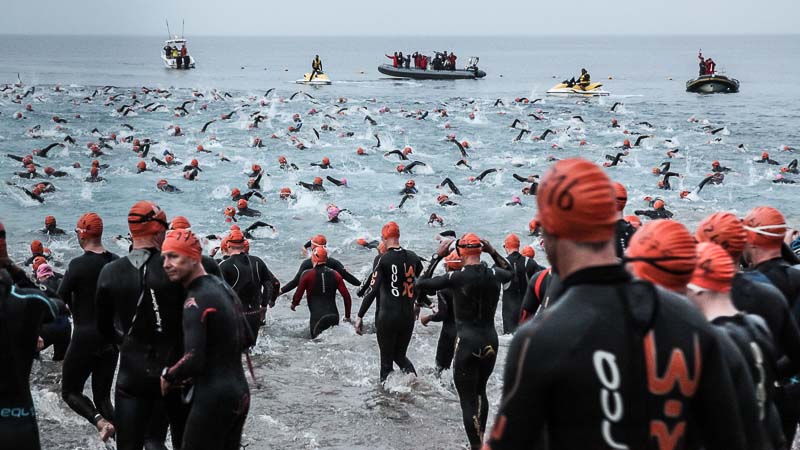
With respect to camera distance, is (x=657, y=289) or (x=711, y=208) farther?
(x=711, y=208)

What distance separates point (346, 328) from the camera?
11.7 metres

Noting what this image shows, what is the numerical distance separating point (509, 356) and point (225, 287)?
8.94 ft

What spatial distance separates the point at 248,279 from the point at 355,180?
17.7 metres

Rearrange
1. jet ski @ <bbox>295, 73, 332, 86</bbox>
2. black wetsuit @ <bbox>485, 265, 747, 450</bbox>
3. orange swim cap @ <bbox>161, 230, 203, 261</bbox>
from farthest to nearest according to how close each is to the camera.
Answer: jet ski @ <bbox>295, 73, 332, 86</bbox> → orange swim cap @ <bbox>161, 230, 203, 261</bbox> → black wetsuit @ <bbox>485, 265, 747, 450</bbox>

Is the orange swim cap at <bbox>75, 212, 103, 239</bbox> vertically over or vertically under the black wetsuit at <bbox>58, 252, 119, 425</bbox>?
over

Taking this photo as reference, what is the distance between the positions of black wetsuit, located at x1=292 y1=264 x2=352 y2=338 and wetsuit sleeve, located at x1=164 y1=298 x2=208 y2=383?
652 centimetres

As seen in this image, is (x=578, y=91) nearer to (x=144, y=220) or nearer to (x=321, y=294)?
(x=321, y=294)

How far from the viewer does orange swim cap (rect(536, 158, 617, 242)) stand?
2.38m

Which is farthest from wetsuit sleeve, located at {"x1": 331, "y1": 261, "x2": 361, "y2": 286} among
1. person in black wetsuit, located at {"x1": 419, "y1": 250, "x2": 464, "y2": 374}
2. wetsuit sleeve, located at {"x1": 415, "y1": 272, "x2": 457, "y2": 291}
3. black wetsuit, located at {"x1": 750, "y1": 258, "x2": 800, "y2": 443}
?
black wetsuit, located at {"x1": 750, "y1": 258, "x2": 800, "y2": 443}

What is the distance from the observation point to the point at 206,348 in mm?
4625

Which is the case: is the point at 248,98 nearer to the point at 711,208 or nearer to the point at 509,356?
the point at 711,208

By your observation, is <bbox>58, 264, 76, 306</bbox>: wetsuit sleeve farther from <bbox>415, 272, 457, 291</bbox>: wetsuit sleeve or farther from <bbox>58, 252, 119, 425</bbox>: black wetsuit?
<bbox>415, 272, 457, 291</bbox>: wetsuit sleeve

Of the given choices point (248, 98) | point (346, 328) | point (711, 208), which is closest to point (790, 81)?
point (248, 98)

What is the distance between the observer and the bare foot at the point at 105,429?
6234 mm
